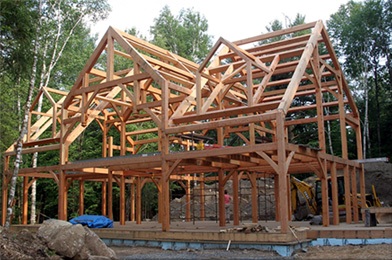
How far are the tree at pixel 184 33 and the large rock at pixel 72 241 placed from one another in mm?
24706

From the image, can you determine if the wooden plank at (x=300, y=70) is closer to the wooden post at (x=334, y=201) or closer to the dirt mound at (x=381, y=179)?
the wooden post at (x=334, y=201)

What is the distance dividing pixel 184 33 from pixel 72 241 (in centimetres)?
2777

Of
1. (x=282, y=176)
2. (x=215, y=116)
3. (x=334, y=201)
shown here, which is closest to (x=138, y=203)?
(x=215, y=116)

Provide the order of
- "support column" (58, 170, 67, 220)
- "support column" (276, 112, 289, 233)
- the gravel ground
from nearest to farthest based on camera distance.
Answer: the gravel ground
"support column" (276, 112, 289, 233)
"support column" (58, 170, 67, 220)

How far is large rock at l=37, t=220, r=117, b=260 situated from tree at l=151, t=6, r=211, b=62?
973 inches

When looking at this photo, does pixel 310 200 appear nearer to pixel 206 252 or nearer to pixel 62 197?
pixel 206 252

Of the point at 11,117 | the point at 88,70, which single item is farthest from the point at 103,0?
the point at 88,70

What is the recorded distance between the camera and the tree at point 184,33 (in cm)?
3431

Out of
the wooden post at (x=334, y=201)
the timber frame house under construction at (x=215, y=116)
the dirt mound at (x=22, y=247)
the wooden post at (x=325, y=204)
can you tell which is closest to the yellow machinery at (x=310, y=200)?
the timber frame house under construction at (x=215, y=116)

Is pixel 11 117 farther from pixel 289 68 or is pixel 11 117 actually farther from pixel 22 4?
pixel 289 68

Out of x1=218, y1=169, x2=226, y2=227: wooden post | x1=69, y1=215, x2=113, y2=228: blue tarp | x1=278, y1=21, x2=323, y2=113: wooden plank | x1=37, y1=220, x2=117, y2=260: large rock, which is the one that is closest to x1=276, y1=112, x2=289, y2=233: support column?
x1=278, y1=21, x2=323, y2=113: wooden plank

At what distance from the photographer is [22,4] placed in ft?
38.7

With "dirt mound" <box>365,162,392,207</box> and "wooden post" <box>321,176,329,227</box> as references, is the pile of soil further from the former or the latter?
"dirt mound" <box>365,162,392,207</box>

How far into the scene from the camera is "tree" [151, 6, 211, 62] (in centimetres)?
3431
